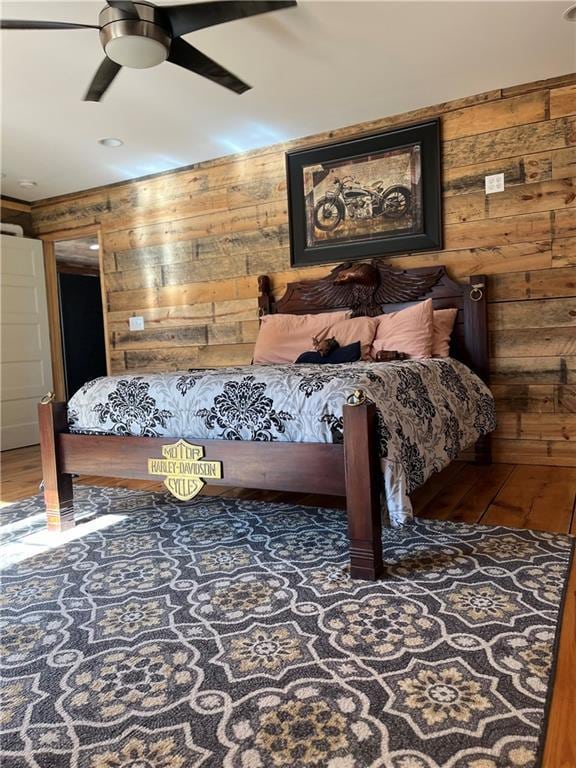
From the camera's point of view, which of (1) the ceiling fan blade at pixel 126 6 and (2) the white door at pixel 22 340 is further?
(2) the white door at pixel 22 340

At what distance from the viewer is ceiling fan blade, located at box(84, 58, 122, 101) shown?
2.38 metres

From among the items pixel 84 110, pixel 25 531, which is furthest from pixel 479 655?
pixel 84 110

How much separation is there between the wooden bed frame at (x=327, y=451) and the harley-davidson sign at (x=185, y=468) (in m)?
0.03

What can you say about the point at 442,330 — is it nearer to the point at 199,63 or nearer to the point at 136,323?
the point at 199,63

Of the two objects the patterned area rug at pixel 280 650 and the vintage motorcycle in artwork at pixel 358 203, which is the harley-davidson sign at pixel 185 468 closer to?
the patterned area rug at pixel 280 650

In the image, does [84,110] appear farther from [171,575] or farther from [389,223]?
[171,575]

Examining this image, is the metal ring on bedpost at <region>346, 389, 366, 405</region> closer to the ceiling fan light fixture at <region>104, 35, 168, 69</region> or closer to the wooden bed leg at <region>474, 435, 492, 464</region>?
the ceiling fan light fixture at <region>104, 35, 168, 69</region>

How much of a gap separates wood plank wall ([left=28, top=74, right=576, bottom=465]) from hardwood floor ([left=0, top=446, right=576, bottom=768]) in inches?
13.6

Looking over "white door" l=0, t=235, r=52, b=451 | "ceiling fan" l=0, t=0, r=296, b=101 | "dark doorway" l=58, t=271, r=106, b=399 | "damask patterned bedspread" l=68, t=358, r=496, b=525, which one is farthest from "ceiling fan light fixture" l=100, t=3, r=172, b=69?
"dark doorway" l=58, t=271, r=106, b=399

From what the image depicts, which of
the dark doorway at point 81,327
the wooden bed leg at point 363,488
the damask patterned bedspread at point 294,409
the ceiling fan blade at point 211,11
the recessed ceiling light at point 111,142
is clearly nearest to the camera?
the wooden bed leg at point 363,488

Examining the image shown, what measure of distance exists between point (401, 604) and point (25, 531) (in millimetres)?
1760

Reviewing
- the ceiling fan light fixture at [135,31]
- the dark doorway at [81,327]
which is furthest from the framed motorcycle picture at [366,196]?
the dark doorway at [81,327]

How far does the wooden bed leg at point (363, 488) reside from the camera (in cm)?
169

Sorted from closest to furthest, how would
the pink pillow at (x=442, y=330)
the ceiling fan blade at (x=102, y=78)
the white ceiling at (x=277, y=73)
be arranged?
the ceiling fan blade at (x=102, y=78) < the white ceiling at (x=277, y=73) < the pink pillow at (x=442, y=330)
